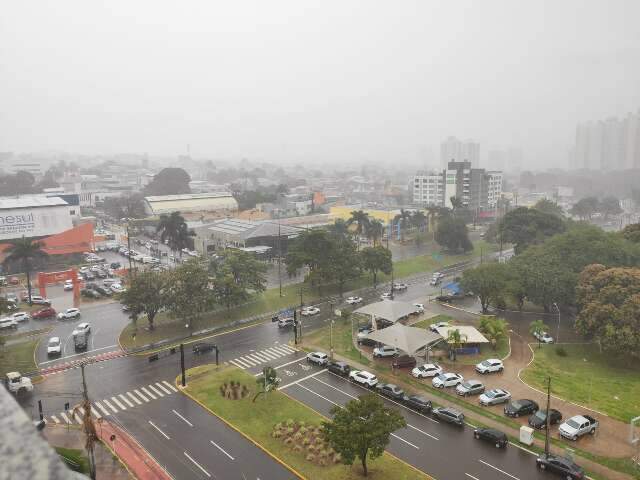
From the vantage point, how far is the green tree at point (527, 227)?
233 feet

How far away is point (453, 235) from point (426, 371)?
46116 mm

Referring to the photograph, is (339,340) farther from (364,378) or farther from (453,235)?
(453,235)

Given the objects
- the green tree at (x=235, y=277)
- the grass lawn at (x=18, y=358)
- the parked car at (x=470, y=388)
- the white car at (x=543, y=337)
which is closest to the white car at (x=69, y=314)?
the grass lawn at (x=18, y=358)

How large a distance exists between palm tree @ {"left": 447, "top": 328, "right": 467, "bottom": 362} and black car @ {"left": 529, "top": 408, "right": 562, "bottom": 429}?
9.01m

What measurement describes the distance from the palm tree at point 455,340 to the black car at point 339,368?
820 centimetres

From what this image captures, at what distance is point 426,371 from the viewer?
34.6 metres

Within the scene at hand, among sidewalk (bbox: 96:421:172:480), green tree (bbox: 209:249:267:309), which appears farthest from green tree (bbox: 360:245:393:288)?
sidewalk (bbox: 96:421:172:480)

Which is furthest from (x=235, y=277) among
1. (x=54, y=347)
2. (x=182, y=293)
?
(x=54, y=347)

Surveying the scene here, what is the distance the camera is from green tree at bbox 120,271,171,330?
4266 cm

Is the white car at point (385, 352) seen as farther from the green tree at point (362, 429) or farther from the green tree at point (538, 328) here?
the green tree at point (362, 429)

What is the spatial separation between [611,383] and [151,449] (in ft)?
97.4

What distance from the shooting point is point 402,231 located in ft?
301

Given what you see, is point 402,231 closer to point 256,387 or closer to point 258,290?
point 258,290

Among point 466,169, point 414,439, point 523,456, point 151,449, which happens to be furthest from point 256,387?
point 466,169
